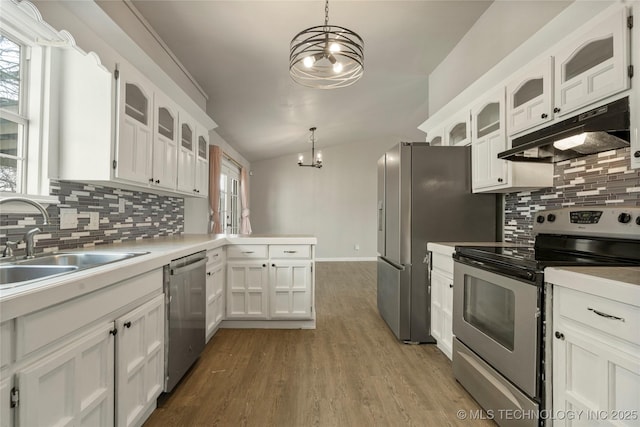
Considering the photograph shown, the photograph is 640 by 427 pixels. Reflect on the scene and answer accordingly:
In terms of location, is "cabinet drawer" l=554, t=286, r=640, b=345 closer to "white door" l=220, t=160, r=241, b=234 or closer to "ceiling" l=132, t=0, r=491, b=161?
"ceiling" l=132, t=0, r=491, b=161

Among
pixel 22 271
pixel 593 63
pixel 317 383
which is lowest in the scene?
pixel 317 383

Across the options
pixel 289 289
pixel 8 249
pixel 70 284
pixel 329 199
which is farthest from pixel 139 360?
pixel 329 199

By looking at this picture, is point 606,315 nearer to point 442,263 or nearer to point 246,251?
point 442,263

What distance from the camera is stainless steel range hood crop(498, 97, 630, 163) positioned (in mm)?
1276

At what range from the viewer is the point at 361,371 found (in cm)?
214

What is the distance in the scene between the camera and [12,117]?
1564 millimetres

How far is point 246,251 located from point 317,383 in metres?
1.37

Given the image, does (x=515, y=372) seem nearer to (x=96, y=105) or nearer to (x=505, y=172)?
(x=505, y=172)

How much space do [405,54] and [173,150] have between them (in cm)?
267

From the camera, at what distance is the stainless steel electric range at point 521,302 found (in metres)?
1.29

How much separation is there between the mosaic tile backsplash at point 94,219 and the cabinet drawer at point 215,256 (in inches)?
26.5

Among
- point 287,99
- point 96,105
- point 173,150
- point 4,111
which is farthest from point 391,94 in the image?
point 4,111

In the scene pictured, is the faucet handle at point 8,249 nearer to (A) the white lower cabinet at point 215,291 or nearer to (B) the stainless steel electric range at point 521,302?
(A) the white lower cabinet at point 215,291

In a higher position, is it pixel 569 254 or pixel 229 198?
pixel 229 198
